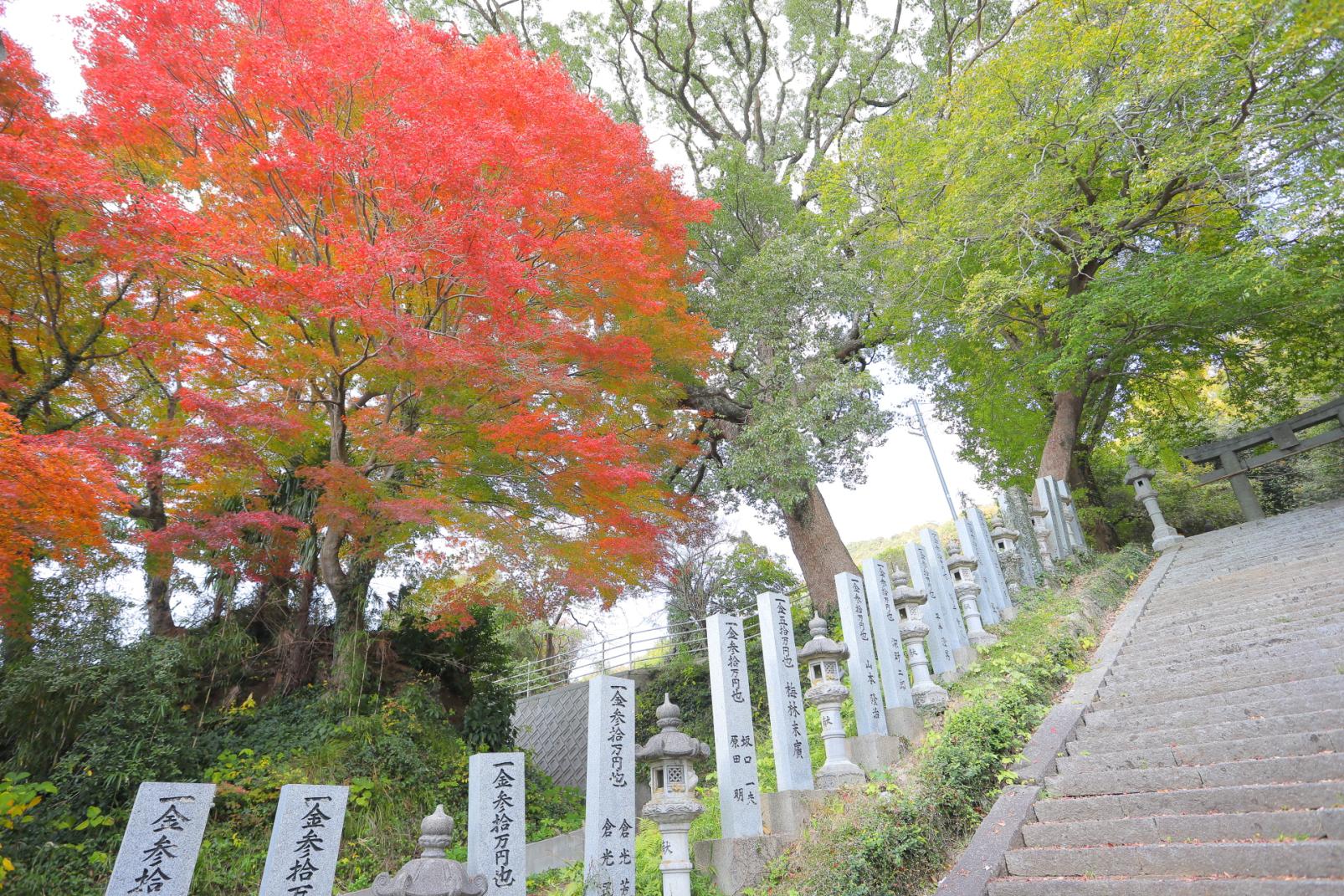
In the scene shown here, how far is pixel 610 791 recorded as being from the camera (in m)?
4.45

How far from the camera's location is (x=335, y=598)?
906 centimetres

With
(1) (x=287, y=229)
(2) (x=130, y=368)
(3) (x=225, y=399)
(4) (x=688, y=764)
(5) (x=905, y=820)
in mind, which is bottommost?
(5) (x=905, y=820)

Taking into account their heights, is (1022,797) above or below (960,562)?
below

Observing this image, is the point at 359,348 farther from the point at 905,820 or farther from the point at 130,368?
the point at 905,820

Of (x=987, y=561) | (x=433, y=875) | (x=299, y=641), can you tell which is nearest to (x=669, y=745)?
(x=433, y=875)

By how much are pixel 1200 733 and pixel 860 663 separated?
2.28 meters

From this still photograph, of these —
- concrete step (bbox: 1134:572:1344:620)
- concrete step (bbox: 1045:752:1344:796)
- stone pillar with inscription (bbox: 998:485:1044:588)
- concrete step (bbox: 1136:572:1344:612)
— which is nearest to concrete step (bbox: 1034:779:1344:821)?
concrete step (bbox: 1045:752:1344:796)

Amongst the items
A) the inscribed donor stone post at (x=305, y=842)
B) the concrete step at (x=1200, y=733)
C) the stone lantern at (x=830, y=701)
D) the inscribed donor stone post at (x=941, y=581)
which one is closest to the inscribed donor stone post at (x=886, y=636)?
the stone lantern at (x=830, y=701)

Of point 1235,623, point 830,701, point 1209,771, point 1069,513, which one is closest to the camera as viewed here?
point 1209,771

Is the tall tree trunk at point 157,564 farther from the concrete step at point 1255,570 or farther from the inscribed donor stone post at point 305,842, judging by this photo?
the concrete step at point 1255,570

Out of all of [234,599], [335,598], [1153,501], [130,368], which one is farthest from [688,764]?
[1153,501]

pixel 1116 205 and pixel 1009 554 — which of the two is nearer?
pixel 1009 554

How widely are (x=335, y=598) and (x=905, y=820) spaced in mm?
7448

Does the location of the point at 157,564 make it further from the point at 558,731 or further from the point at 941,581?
the point at 941,581
